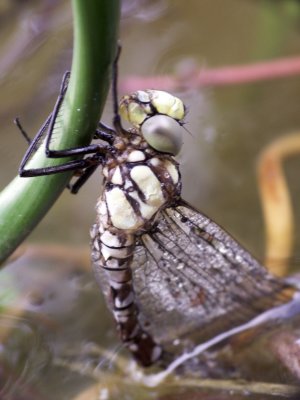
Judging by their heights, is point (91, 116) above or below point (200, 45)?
below

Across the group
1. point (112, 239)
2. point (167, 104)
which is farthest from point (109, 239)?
point (167, 104)

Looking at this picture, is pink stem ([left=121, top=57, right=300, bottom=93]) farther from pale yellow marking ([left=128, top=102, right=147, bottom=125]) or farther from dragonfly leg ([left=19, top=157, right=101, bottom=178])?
dragonfly leg ([left=19, top=157, right=101, bottom=178])

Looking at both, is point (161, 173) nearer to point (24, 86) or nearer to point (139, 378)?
point (139, 378)

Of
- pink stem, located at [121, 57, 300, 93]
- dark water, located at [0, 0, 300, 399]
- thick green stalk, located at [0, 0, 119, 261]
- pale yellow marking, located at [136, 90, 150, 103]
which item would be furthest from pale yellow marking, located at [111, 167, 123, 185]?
pink stem, located at [121, 57, 300, 93]

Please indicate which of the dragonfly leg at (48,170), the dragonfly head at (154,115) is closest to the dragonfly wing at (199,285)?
the dragonfly head at (154,115)

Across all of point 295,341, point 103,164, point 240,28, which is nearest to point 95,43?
point 103,164

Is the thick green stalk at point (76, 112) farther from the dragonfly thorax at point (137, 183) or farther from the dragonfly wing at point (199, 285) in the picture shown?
the dragonfly wing at point (199, 285)

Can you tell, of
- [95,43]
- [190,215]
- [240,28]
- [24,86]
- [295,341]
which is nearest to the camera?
[95,43]

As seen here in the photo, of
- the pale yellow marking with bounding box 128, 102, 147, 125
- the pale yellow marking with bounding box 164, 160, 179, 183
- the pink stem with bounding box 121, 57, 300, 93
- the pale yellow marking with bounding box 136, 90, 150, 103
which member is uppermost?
the pink stem with bounding box 121, 57, 300, 93
